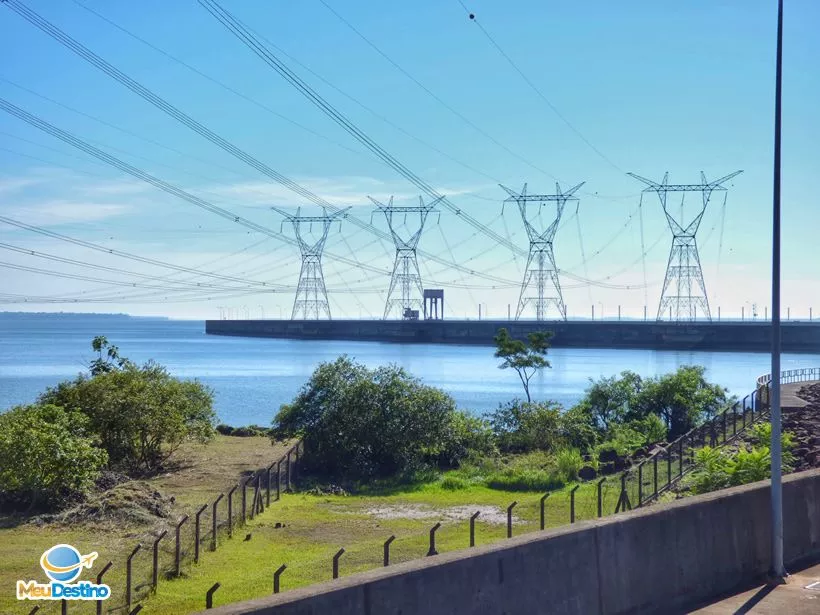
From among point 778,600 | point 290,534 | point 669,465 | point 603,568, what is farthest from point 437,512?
point 603,568

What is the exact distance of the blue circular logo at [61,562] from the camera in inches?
640

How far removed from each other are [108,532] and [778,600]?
1665cm

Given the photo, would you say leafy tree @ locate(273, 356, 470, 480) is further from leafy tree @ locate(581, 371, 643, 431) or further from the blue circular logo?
the blue circular logo

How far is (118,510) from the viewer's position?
80.4 ft

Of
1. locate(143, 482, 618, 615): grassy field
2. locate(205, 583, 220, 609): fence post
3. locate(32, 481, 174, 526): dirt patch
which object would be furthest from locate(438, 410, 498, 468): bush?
locate(205, 583, 220, 609): fence post

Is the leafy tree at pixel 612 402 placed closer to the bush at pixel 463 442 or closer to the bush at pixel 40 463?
the bush at pixel 463 442

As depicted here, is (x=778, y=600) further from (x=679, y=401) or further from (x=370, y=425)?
(x=679, y=401)

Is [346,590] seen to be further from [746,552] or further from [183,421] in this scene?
[183,421]

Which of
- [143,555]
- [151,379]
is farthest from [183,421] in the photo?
[143,555]

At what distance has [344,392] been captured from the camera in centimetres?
3775

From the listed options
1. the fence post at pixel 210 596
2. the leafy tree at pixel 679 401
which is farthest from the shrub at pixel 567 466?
the fence post at pixel 210 596

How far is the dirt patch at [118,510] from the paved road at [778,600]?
1645 centimetres

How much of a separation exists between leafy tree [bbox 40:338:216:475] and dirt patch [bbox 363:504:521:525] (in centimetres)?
948

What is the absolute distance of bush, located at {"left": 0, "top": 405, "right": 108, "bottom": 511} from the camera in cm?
2461
